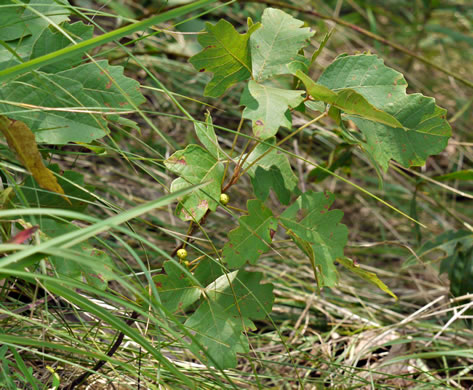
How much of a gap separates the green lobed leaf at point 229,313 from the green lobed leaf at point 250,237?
0.14 feet

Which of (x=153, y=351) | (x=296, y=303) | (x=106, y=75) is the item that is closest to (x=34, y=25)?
(x=106, y=75)

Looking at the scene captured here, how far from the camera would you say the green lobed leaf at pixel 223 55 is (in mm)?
936

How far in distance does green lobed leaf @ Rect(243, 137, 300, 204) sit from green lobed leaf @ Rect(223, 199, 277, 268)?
0.07m

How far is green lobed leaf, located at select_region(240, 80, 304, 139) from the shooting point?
863 millimetres

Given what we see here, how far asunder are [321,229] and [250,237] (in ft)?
0.45

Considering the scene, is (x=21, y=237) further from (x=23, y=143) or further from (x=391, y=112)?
(x=391, y=112)

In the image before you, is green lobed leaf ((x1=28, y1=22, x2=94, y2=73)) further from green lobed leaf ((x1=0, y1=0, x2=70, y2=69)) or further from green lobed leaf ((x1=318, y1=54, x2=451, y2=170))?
green lobed leaf ((x1=318, y1=54, x2=451, y2=170))

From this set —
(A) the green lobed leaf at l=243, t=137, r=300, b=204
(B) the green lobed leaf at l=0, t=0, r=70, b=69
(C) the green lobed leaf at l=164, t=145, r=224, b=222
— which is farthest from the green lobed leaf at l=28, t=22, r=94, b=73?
(A) the green lobed leaf at l=243, t=137, r=300, b=204

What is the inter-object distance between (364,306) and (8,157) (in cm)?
113

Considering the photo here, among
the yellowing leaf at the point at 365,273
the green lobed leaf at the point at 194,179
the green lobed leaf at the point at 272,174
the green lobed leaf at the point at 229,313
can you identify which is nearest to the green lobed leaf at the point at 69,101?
the green lobed leaf at the point at 194,179

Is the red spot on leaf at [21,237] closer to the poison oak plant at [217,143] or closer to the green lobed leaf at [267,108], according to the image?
the poison oak plant at [217,143]

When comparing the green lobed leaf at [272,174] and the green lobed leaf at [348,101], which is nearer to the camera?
the green lobed leaf at [348,101]

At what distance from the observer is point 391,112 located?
3.28ft

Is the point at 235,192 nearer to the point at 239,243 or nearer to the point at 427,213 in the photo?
the point at 427,213
